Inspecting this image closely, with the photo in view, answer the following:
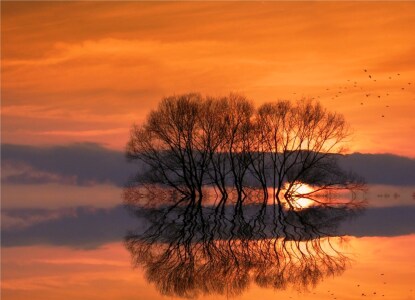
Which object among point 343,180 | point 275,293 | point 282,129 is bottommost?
point 275,293

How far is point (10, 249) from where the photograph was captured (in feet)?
77.9

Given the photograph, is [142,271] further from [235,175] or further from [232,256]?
[235,175]

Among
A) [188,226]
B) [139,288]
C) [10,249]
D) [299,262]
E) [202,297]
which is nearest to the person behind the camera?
[202,297]

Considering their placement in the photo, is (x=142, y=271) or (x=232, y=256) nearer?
(x=142, y=271)

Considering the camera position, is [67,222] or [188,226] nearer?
[188,226]

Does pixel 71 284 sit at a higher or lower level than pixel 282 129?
lower

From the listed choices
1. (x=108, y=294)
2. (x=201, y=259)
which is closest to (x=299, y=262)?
(x=201, y=259)

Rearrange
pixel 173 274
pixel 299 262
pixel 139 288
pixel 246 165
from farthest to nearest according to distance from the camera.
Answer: pixel 246 165
pixel 299 262
pixel 173 274
pixel 139 288

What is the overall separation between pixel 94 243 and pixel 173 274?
8.81 metres

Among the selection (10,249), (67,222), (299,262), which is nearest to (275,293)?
(299,262)

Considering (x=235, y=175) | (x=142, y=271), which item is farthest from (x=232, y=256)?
(x=235, y=175)

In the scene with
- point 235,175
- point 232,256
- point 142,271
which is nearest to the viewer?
point 142,271

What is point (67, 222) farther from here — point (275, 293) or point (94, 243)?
point (275, 293)

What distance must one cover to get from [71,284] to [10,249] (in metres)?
7.48
